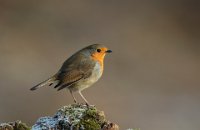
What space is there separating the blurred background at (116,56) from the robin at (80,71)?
5.48 metres

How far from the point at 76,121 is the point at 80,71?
237 cm

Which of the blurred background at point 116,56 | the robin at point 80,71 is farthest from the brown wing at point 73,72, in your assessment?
the blurred background at point 116,56

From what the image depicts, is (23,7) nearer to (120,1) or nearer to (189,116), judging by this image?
(120,1)

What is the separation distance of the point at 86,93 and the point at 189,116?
7.04ft

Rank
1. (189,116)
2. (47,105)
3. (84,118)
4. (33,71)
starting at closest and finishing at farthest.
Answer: (84,118) < (47,105) < (189,116) < (33,71)

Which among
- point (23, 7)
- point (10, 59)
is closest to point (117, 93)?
point (10, 59)

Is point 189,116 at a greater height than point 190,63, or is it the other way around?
point 190,63

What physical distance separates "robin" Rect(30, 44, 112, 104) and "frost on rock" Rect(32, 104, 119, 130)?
183 cm

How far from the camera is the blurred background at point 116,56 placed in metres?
Answer: 14.0

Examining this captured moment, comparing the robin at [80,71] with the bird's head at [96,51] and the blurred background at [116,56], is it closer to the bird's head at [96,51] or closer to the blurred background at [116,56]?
the bird's head at [96,51]

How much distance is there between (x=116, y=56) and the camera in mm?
17078

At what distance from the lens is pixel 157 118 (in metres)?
14.1

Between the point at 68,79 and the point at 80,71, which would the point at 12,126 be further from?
the point at 80,71

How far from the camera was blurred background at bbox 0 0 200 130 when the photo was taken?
14.0 m
